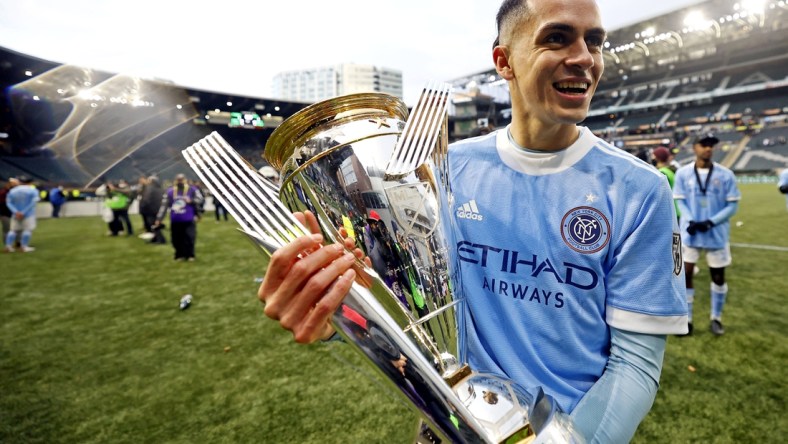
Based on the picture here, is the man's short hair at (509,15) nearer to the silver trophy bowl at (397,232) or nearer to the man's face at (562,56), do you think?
the man's face at (562,56)

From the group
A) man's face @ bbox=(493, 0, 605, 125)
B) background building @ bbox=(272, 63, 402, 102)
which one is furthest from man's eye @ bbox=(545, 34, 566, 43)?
background building @ bbox=(272, 63, 402, 102)

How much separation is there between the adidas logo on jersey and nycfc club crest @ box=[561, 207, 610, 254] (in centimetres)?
23

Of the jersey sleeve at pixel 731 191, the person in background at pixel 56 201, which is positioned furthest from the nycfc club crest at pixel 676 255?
the person in background at pixel 56 201

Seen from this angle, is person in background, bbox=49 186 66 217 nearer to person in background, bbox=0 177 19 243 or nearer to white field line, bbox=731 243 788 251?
person in background, bbox=0 177 19 243

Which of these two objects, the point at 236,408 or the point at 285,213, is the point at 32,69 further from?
the point at 285,213

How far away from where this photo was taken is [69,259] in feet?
28.9

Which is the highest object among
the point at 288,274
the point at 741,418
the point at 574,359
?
the point at 288,274

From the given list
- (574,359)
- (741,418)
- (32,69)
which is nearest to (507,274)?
(574,359)

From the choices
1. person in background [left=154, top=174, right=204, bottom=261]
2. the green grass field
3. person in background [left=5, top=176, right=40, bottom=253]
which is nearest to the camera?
the green grass field

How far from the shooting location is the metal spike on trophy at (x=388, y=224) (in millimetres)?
592

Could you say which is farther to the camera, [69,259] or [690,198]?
[69,259]

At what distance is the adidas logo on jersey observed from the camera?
3.62ft

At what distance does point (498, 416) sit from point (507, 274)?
1.62ft

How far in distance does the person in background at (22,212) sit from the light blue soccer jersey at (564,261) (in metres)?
12.3
